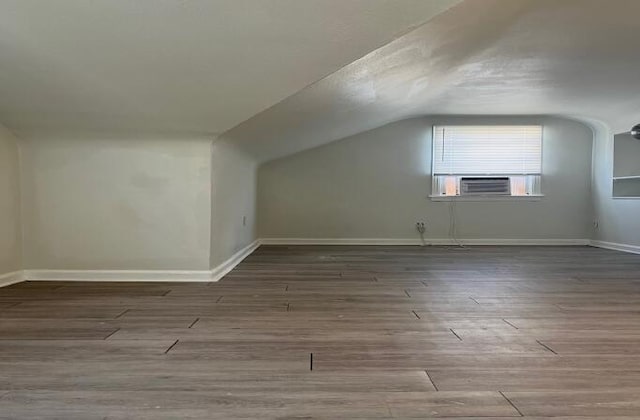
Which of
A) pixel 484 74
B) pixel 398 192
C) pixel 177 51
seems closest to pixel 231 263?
pixel 177 51

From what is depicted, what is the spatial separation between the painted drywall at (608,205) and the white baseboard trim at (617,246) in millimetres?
36

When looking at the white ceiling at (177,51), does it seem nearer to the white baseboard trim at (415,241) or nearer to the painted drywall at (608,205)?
the white baseboard trim at (415,241)

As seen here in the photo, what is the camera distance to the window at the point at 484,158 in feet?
20.9

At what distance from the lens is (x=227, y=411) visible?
4.42 feet

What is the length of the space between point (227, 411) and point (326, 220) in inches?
198

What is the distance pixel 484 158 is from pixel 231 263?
161 inches

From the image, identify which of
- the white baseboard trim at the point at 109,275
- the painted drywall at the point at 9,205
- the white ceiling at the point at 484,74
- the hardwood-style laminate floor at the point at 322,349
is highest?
the white ceiling at the point at 484,74

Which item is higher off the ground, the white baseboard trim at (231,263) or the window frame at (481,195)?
the window frame at (481,195)

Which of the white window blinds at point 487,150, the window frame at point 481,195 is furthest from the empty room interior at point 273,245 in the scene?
the window frame at point 481,195

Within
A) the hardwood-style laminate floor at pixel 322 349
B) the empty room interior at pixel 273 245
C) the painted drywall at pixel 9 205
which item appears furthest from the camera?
the painted drywall at pixel 9 205

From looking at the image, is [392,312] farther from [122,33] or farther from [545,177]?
[545,177]

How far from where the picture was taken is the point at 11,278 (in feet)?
10.8

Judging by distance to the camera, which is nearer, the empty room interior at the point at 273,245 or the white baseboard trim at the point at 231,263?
the empty room interior at the point at 273,245

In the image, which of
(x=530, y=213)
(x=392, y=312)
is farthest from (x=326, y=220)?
(x=392, y=312)
